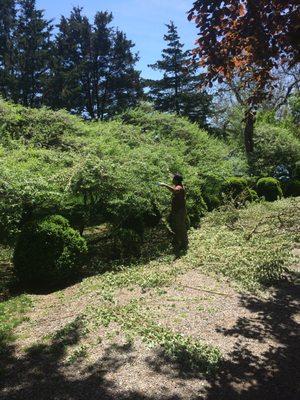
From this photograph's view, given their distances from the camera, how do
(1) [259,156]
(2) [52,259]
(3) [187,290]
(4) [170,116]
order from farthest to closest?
(1) [259,156] → (4) [170,116] → (2) [52,259] → (3) [187,290]

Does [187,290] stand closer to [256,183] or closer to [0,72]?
[256,183]

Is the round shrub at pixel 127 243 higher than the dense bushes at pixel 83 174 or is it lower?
lower

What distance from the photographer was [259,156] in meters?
23.4

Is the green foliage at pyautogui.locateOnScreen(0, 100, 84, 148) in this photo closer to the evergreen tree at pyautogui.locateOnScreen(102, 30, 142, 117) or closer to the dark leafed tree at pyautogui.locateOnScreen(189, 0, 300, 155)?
the dark leafed tree at pyautogui.locateOnScreen(189, 0, 300, 155)

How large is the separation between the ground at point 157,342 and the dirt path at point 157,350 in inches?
0.4

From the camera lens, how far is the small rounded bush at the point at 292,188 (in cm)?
2086

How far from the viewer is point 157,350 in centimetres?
507

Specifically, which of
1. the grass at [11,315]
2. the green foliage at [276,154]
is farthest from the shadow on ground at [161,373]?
the green foliage at [276,154]

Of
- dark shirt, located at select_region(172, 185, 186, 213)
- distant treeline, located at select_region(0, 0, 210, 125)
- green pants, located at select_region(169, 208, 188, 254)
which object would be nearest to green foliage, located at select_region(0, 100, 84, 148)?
dark shirt, located at select_region(172, 185, 186, 213)

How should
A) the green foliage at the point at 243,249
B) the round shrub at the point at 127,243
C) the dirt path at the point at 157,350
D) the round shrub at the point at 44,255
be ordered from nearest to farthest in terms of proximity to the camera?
1. the dirt path at the point at 157,350
2. the round shrub at the point at 44,255
3. the green foliage at the point at 243,249
4. the round shrub at the point at 127,243

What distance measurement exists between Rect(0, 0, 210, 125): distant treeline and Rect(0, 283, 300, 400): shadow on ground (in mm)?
28790

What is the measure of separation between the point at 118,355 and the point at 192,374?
911 millimetres

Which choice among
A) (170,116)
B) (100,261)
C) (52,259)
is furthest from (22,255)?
(170,116)

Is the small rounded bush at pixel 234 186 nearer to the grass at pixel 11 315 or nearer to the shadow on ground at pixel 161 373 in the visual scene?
the grass at pixel 11 315
